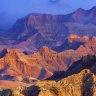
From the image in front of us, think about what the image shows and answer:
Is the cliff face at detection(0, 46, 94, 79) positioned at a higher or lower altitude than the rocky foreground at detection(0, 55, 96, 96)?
higher

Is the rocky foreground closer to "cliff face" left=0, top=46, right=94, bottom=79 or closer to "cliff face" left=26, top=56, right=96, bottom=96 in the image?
"cliff face" left=26, top=56, right=96, bottom=96

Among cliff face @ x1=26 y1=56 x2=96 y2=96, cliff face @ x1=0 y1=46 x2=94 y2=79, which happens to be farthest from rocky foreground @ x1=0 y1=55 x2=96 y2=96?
cliff face @ x1=0 y1=46 x2=94 y2=79

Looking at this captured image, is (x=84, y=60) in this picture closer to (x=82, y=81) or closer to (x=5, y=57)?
(x=82, y=81)

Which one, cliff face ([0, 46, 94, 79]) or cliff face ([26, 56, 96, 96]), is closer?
cliff face ([26, 56, 96, 96])

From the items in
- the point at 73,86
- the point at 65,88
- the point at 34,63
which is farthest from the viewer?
the point at 34,63

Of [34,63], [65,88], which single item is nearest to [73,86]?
[65,88]

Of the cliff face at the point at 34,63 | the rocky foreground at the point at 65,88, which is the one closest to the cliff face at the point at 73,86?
the rocky foreground at the point at 65,88

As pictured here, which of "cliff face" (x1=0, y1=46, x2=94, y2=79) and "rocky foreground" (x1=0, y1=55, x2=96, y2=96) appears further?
"cliff face" (x1=0, y1=46, x2=94, y2=79)

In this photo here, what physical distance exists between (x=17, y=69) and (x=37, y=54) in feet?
52.2

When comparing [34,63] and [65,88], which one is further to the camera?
[34,63]

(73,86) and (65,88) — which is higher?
(73,86)

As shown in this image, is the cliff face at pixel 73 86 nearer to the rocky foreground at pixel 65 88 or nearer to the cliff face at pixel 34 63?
the rocky foreground at pixel 65 88

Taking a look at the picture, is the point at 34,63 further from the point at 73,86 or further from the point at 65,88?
the point at 65,88

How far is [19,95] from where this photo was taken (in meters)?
33.2
